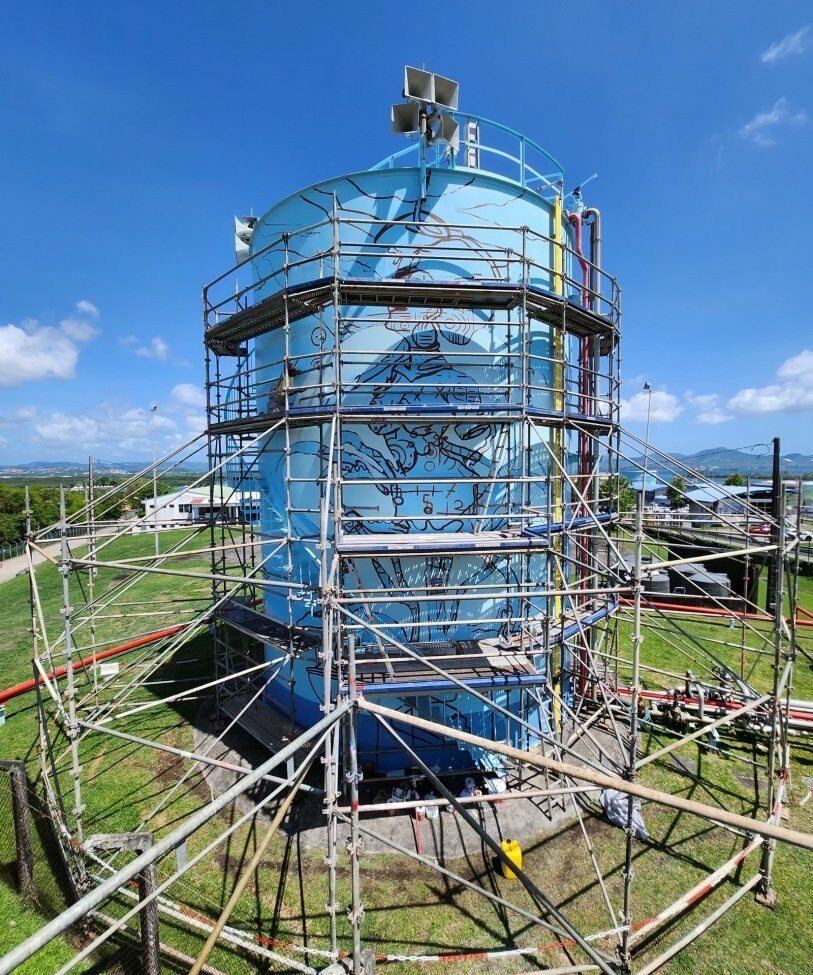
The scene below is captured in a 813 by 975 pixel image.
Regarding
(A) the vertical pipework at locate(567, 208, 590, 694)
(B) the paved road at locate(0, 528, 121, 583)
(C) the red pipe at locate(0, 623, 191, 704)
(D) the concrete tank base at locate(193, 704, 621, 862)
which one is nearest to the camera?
(D) the concrete tank base at locate(193, 704, 621, 862)

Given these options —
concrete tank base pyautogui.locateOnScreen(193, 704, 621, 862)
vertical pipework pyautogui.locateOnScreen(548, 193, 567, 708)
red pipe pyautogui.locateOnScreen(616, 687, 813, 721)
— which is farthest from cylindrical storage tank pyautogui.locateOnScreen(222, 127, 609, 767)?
red pipe pyautogui.locateOnScreen(616, 687, 813, 721)

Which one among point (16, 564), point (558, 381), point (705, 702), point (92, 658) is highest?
point (558, 381)

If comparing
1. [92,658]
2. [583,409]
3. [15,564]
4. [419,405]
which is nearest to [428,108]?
[419,405]

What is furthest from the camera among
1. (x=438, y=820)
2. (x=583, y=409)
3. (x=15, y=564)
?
(x=15, y=564)

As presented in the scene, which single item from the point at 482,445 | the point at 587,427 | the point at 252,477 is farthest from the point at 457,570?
the point at 252,477

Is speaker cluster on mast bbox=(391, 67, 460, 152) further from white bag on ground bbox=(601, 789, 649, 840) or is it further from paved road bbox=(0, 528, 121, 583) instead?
paved road bbox=(0, 528, 121, 583)

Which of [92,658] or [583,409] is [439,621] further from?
[92,658]

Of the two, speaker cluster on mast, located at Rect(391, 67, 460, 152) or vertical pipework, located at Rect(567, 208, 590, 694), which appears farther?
vertical pipework, located at Rect(567, 208, 590, 694)

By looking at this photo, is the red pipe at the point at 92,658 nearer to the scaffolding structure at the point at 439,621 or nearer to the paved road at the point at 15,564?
the scaffolding structure at the point at 439,621

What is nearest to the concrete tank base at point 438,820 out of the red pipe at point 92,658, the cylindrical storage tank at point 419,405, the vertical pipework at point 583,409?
the cylindrical storage tank at point 419,405

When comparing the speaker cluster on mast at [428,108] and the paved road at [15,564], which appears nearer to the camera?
the speaker cluster on mast at [428,108]

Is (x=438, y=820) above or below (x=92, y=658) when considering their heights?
below

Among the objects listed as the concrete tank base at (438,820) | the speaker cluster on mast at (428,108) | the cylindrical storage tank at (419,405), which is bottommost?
the concrete tank base at (438,820)

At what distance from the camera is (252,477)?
11.5m
